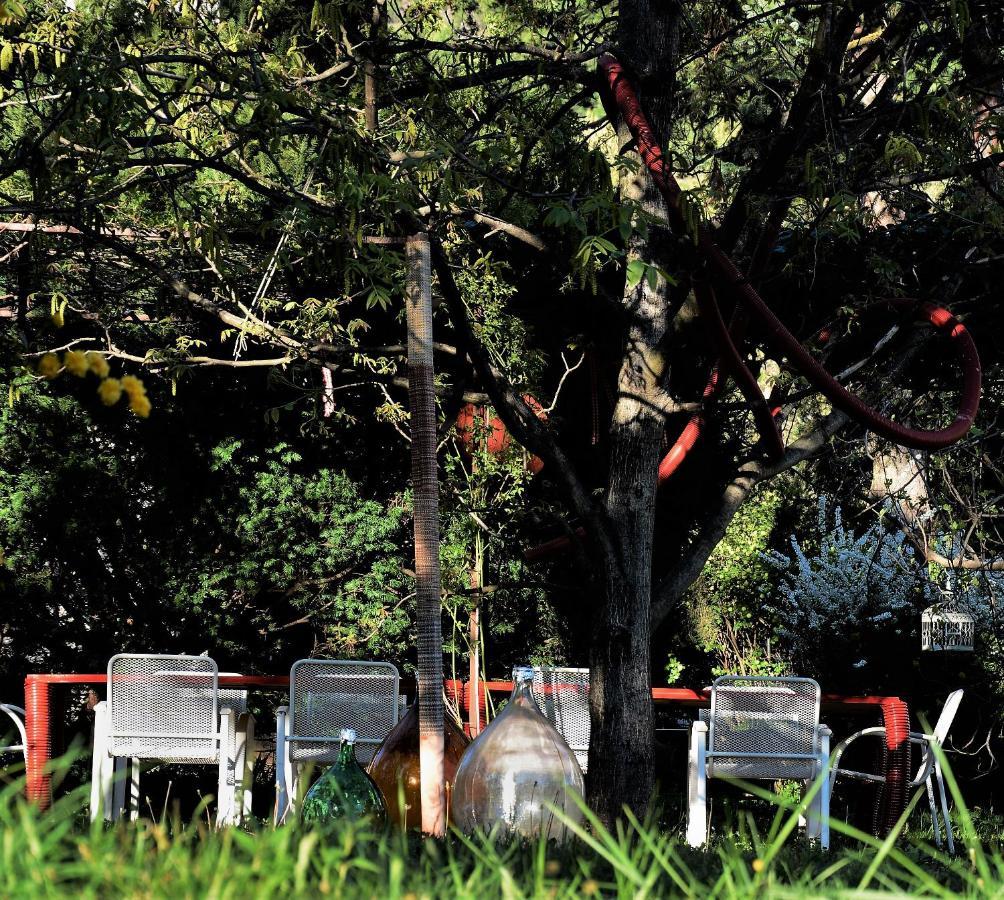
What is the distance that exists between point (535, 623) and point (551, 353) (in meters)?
1.72

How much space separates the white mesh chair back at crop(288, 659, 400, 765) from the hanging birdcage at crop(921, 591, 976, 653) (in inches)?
131

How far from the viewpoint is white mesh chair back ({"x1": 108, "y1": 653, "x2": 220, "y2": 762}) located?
16.8 feet

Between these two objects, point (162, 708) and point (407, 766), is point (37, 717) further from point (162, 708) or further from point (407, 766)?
point (407, 766)

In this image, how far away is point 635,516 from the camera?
175 inches

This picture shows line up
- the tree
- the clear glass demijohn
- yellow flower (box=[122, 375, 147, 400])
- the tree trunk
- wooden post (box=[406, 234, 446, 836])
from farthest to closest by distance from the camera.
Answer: the tree trunk
the tree
wooden post (box=[406, 234, 446, 836])
the clear glass demijohn
yellow flower (box=[122, 375, 147, 400])

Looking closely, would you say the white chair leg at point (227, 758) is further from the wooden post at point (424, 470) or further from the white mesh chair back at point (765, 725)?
the wooden post at point (424, 470)

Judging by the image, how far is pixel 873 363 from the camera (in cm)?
609

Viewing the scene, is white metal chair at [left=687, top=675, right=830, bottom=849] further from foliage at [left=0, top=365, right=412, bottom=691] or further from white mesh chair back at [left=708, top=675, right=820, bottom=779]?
foliage at [left=0, top=365, right=412, bottom=691]

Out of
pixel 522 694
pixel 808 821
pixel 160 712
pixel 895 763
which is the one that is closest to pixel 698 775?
pixel 895 763

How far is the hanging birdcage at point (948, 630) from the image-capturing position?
22.9ft

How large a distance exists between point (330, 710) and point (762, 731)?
5.97 ft

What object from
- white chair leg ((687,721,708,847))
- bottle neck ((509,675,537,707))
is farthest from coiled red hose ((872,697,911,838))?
bottle neck ((509,675,537,707))

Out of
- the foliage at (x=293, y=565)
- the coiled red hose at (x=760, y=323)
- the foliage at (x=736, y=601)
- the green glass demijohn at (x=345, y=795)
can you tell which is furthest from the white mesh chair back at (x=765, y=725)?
the green glass demijohn at (x=345, y=795)

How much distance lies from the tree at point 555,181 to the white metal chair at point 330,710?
3.74 ft
